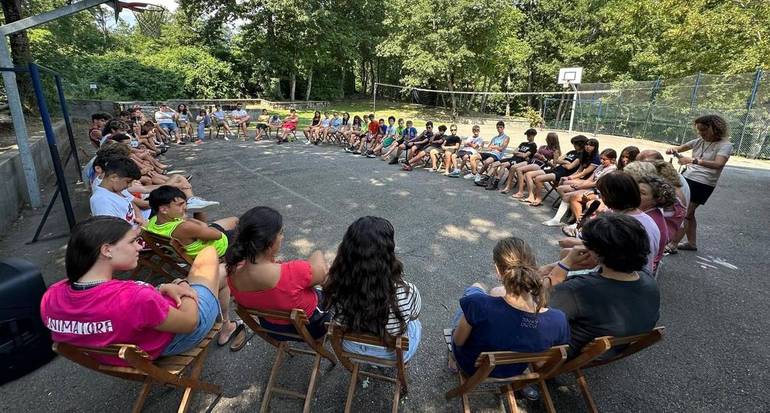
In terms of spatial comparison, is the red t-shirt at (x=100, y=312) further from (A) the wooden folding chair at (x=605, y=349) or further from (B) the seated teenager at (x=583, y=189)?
(B) the seated teenager at (x=583, y=189)

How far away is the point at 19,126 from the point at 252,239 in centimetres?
558

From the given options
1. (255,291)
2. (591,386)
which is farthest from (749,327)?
(255,291)

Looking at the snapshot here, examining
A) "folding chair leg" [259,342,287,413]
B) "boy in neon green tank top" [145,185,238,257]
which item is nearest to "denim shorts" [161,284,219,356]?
"folding chair leg" [259,342,287,413]

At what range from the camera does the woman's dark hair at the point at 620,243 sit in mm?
1886

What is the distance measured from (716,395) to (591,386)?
75cm

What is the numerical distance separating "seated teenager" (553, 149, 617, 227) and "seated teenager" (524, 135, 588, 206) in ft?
1.28

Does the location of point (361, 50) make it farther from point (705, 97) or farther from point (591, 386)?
point (591, 386)

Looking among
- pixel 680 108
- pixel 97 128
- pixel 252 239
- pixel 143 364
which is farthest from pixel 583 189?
pixel 680 108

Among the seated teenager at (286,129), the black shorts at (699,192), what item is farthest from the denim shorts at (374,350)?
the seated teenager at (286,129)

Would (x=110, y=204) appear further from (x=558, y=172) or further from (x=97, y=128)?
(x=97, y=128)

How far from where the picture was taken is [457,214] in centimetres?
544

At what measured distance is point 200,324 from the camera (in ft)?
6.61

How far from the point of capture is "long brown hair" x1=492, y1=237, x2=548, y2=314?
169 cm

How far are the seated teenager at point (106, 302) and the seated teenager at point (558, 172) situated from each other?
553 centimetres
